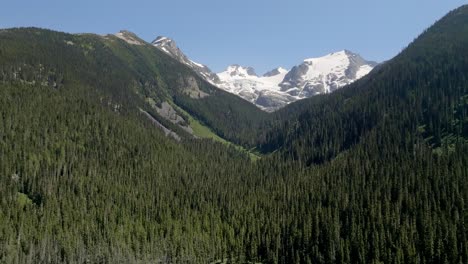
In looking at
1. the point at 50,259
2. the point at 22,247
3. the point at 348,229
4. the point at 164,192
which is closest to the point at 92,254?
the point at 50,259

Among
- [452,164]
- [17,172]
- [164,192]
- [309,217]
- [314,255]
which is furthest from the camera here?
[164,192]

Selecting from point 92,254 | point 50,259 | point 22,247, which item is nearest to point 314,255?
point 92,254

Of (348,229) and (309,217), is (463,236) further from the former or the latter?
(309,217)

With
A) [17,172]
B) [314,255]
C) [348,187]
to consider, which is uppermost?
[17,172]

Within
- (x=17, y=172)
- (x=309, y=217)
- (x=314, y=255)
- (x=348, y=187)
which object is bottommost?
(x=314, y=255)

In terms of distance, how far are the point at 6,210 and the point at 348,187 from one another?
125030mm

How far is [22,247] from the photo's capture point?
454ft

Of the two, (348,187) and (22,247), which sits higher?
(348,187)

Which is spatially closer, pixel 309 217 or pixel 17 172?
pixel 309 217

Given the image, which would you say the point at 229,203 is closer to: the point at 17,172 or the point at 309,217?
the point at 309,217

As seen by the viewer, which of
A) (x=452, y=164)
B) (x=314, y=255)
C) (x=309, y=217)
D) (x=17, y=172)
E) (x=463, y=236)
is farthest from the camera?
(x=17, y=172)

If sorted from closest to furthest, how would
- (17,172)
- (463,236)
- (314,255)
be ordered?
(463,236) → (314,255) → (17,172)

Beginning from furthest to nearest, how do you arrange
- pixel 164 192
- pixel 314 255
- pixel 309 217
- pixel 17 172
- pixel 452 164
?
pixel 164 192, pixel 17 172, pixel 452 164, pixel 309 217, pixel 314 255

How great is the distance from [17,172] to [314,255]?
124 metres
